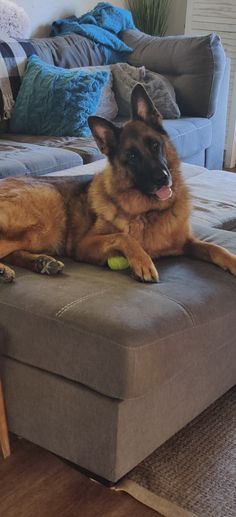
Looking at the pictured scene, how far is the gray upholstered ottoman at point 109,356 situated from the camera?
140 cm

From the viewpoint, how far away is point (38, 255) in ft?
5.99

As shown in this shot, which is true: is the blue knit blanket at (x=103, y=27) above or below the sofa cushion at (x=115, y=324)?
above

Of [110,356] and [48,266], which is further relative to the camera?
[48,266]

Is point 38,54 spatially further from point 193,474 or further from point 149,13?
point 193,474

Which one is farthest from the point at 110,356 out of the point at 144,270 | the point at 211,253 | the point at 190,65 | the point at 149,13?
the point at 149,13

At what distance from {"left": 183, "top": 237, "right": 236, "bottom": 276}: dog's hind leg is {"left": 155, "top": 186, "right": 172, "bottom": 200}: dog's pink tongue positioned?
178mm

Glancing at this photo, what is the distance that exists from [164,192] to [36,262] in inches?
17.5

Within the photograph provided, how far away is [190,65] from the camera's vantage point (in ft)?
13.8

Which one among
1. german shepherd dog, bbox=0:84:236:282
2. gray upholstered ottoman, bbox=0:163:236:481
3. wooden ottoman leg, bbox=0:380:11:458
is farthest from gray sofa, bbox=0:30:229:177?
wooden ottoman leg, bbox=0:380:11:458

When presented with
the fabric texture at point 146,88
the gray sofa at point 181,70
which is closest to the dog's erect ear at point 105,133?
the gray sofa at point 181,70

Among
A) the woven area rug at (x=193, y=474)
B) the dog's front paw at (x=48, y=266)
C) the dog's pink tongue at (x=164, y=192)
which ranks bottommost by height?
the woven area rug at (x=193, y=474)

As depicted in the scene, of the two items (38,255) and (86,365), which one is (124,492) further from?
(38,255)

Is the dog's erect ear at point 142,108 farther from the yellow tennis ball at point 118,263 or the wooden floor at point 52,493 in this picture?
the wooden floor at point 52,493

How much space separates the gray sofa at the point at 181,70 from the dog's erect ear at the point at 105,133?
1502mm
